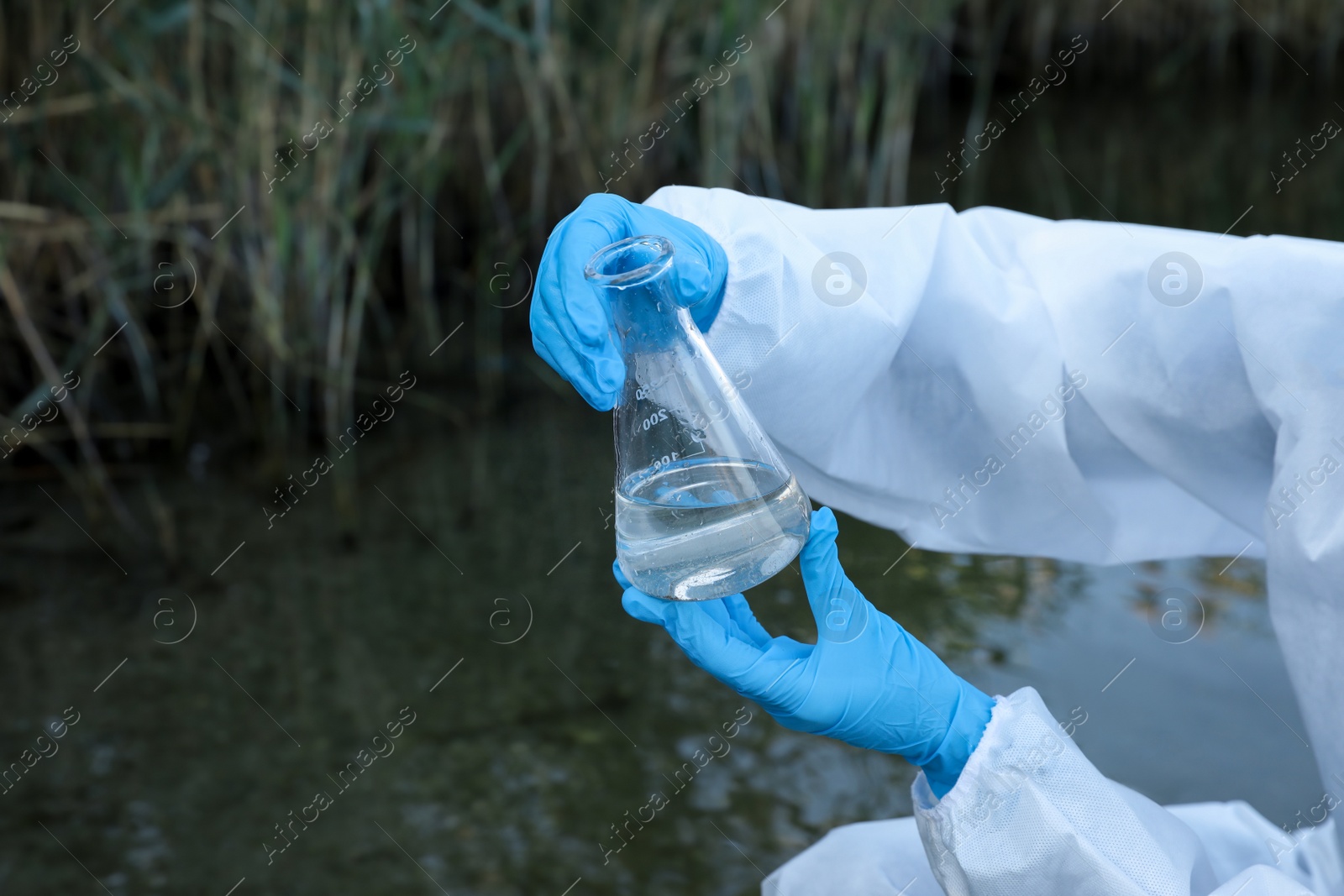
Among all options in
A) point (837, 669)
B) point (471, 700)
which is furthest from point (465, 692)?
point (837, 669)

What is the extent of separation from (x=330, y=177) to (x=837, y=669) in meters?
1.72

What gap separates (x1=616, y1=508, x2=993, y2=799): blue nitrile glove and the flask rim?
0.22m

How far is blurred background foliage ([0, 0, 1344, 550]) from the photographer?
87.3 inches

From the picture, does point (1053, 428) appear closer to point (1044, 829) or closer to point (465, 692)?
point (1044, 829)

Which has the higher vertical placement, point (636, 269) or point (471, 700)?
point (636, 269)

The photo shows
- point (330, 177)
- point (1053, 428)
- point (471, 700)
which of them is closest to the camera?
point (1053, 428)

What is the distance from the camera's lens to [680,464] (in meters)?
0.87

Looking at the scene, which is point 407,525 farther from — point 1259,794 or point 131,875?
point 1259,794

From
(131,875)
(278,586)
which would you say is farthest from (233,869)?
(278,586)

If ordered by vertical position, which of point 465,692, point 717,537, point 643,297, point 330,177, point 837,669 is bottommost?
point 465,692

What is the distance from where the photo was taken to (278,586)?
204 centimetres

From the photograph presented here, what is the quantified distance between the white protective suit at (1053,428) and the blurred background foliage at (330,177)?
4.33ft

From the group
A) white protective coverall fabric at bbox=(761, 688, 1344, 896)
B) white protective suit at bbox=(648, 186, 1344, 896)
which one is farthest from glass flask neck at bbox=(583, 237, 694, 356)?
white protective coverall fabric at bbox=(761, 688, 1344, 896)

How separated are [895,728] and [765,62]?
222cm
